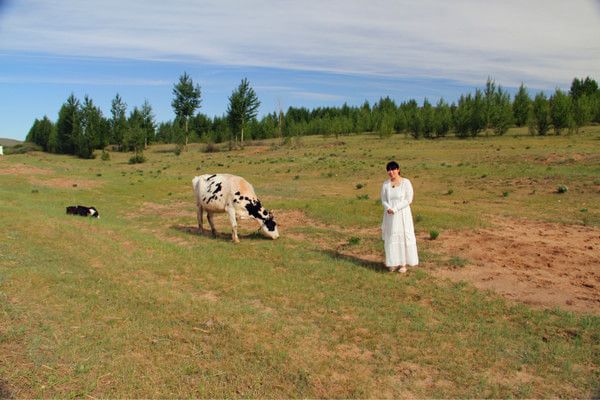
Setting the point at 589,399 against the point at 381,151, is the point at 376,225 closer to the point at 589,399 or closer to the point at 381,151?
the point at 589,399

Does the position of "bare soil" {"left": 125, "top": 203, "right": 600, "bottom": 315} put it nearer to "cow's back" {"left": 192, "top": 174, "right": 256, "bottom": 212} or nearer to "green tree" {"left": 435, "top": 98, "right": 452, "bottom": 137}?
"cow's back" {"left": 192, "top": 174, "right": 256, "bottom": 212}

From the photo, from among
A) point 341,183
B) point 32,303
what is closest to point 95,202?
point 341,183

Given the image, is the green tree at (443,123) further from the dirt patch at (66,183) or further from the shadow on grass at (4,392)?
the shadow on grass at (4,392)

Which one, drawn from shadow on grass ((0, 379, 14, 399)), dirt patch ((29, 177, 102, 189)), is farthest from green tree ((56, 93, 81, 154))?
shadow on grass ((0, 379, 14, 399))

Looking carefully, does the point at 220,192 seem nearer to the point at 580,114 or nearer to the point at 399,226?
the point at 399,226

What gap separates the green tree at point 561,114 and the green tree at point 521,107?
510 inches

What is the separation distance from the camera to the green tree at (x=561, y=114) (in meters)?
48.1

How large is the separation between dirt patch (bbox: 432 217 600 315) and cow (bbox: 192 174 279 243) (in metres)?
4.98

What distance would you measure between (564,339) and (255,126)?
75.9 m

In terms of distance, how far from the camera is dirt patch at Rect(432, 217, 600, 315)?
28.5 ft

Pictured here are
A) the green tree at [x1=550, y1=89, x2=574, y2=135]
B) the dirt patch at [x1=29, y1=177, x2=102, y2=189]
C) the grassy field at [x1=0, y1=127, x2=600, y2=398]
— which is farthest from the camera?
the green tree at [x1=550, y1=89, x2=574, y2=135]

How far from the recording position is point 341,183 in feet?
93.7

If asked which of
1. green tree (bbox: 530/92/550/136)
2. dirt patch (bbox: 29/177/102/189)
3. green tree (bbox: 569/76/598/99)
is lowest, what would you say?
dirt patch (bbox: 29/177/102/189)

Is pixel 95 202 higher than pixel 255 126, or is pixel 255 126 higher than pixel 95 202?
pixel 255 126
